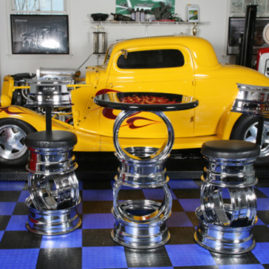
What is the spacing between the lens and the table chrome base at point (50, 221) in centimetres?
256

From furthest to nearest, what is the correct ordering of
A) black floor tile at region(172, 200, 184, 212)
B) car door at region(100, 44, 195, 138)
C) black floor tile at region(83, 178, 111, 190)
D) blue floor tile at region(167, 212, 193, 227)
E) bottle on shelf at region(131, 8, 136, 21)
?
1. bottle on shelf at region(131, 8, 136, 21)
2. car door at region(100, 44, 195, 138)
3. black floor tile at region(83, 178, 111, 190)
4. black floor tile at region(172, 200, 184, 212)
5. blue floor tile at region(167, 212, 193, 227)

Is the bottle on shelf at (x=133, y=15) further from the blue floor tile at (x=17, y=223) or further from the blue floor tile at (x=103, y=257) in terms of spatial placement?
the blue floor tile at (x=103, y=257)

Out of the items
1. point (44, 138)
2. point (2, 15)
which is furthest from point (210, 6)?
point (44, 138)

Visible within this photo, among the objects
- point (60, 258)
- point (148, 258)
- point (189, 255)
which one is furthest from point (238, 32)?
point (60, 258)

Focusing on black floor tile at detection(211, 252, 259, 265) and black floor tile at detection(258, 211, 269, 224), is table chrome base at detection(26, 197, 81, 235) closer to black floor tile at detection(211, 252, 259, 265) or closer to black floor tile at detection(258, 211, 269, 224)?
black floor tile at detection(211, 252, 259, 265)

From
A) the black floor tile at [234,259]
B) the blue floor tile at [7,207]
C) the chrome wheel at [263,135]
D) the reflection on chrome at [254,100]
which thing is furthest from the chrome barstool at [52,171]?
the chrome wheel at [263,135]

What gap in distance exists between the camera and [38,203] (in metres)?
2.66

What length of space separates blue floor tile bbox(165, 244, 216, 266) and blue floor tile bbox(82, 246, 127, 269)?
1.05 feet

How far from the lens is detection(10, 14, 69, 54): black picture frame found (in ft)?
22.5

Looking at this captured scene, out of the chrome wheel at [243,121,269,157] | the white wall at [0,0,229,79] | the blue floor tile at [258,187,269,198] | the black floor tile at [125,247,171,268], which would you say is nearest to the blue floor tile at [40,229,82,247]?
the black floor tile at [125,247,171,268]

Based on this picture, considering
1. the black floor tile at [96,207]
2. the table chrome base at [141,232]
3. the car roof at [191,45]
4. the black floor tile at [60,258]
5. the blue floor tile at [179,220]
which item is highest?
the car roof at [191,45]

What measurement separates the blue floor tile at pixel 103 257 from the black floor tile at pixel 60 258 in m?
0.04

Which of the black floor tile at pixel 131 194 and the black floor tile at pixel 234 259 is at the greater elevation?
the black floor tile at pixel 234 259

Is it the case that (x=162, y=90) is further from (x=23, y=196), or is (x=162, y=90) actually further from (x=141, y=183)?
(x=23, y=196)
